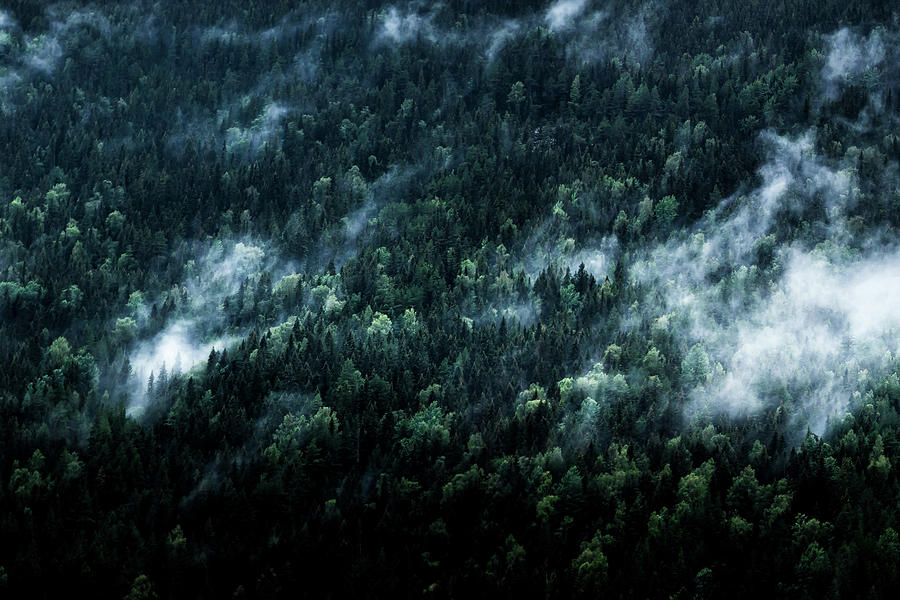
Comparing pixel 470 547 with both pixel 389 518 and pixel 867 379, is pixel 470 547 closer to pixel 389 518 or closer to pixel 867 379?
pixel 389 518

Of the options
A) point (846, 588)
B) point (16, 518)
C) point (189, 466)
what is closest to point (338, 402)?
point (189, 466)

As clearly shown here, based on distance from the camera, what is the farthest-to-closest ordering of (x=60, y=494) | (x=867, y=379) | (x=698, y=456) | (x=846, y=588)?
1. (x=867, y=379)
2. (x=698, y=456)
3. (x=60, y=494)
4. (x=846, y=588)

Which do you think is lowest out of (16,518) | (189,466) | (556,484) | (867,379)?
(16,518)

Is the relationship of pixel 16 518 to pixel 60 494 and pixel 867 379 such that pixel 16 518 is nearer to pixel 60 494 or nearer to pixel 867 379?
pixel 60 494

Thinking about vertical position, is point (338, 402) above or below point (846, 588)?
below

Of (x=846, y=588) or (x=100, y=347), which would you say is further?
(x=100, y=347)

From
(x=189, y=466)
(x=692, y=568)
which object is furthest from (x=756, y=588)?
(x=189, y=466)

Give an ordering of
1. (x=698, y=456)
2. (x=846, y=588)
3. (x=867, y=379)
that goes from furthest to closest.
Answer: (x=867, y=379)
(x=698, y=456)
(x=846, y=588)

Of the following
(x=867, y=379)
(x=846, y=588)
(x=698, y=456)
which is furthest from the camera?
(x=867, y=379)

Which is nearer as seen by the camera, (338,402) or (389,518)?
(389,518)
